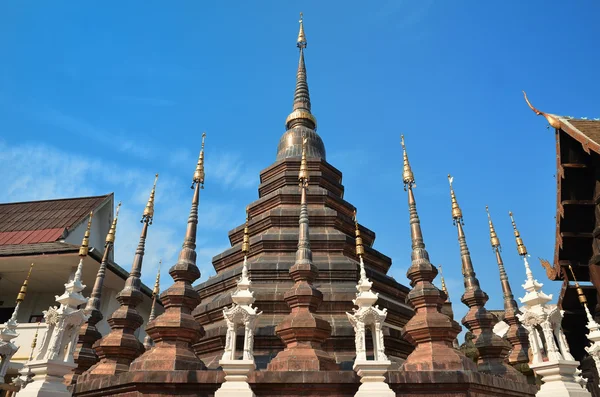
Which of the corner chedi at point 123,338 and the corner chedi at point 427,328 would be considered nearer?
the corner chedi at point 427,328

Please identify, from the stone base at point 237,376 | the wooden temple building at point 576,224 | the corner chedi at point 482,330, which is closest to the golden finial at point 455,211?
the corner chedi at point 482,330

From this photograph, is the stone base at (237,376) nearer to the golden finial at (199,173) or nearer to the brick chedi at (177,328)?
the brick chedi at (177,328)

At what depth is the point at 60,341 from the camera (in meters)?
8.61

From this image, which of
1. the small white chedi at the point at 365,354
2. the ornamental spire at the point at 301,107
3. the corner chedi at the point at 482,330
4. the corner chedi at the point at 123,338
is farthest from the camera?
the ornamental spire at the point at 301,107

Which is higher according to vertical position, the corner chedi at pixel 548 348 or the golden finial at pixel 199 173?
the golden finial at pixel 199 173

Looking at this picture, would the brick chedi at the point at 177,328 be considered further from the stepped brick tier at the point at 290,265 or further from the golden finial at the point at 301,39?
the golden finial at the point at 301,39

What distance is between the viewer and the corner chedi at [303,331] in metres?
8.16

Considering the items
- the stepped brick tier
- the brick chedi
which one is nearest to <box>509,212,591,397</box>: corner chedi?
the stepped brick tier

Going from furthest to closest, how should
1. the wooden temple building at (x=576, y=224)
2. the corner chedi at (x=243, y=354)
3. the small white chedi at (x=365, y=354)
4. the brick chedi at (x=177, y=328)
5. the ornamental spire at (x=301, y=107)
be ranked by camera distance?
the ornamental spire at (x=301, y=107) → the wooden temple building at (x=576, y=224) → the brick chedi at (x=177, y=328) → the small white chedi at (x=365, y=354) → the corner chedi at (x=243, y=354)

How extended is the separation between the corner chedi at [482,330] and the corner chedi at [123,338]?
9.18m

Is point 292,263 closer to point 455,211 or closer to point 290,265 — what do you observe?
point 290,265

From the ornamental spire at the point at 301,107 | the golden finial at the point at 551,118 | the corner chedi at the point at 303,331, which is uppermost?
the ornamental spire at the point at 301,107

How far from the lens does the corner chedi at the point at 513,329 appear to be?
13.6 metres

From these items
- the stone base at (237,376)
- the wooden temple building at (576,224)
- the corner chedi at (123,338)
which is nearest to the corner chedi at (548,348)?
the stone base at (237,376)
